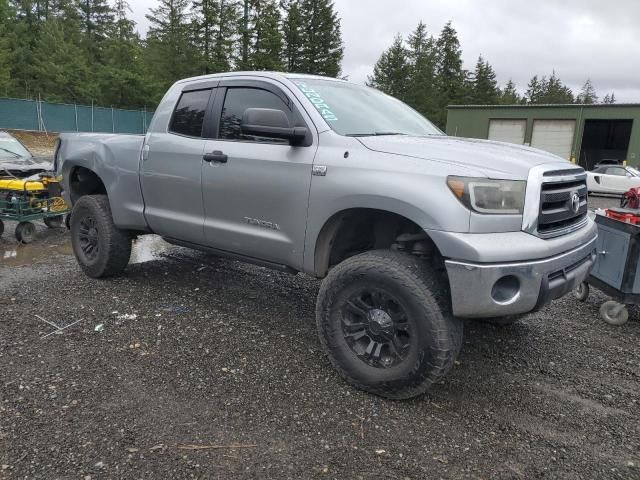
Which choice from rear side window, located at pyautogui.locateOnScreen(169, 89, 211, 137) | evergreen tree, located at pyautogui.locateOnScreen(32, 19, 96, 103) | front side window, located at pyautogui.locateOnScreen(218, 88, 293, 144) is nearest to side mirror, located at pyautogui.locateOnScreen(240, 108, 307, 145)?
front side window, located at pyautogui.locateOnScreen(218, 88, 293, 144)

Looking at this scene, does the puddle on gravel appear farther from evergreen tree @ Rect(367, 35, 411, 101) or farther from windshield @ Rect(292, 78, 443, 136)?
evergreen tree @ Rect(367, 35, 411, 101)

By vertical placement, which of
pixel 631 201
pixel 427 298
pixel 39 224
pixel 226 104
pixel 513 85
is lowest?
pixel 39 224

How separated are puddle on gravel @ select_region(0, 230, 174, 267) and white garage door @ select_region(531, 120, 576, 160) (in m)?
29.6

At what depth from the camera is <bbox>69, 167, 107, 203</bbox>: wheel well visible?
564 centimetres

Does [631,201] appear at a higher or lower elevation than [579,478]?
higher

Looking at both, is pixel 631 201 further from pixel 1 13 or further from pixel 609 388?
pixel 1 13

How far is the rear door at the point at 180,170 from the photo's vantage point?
425 cm

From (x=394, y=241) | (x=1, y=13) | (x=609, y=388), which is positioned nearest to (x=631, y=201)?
(x=609, y=388)

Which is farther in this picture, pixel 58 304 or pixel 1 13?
pixel 1 13

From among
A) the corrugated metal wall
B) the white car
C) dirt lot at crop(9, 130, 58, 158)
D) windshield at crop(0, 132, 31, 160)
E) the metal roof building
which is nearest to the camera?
windshield at crop(0, 132, 31, 160)

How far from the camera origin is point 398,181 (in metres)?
2.97

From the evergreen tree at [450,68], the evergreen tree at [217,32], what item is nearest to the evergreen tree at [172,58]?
the evergreen tree at [217,32]

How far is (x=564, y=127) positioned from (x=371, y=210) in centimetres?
3303

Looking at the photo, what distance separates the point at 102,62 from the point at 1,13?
397 inches
